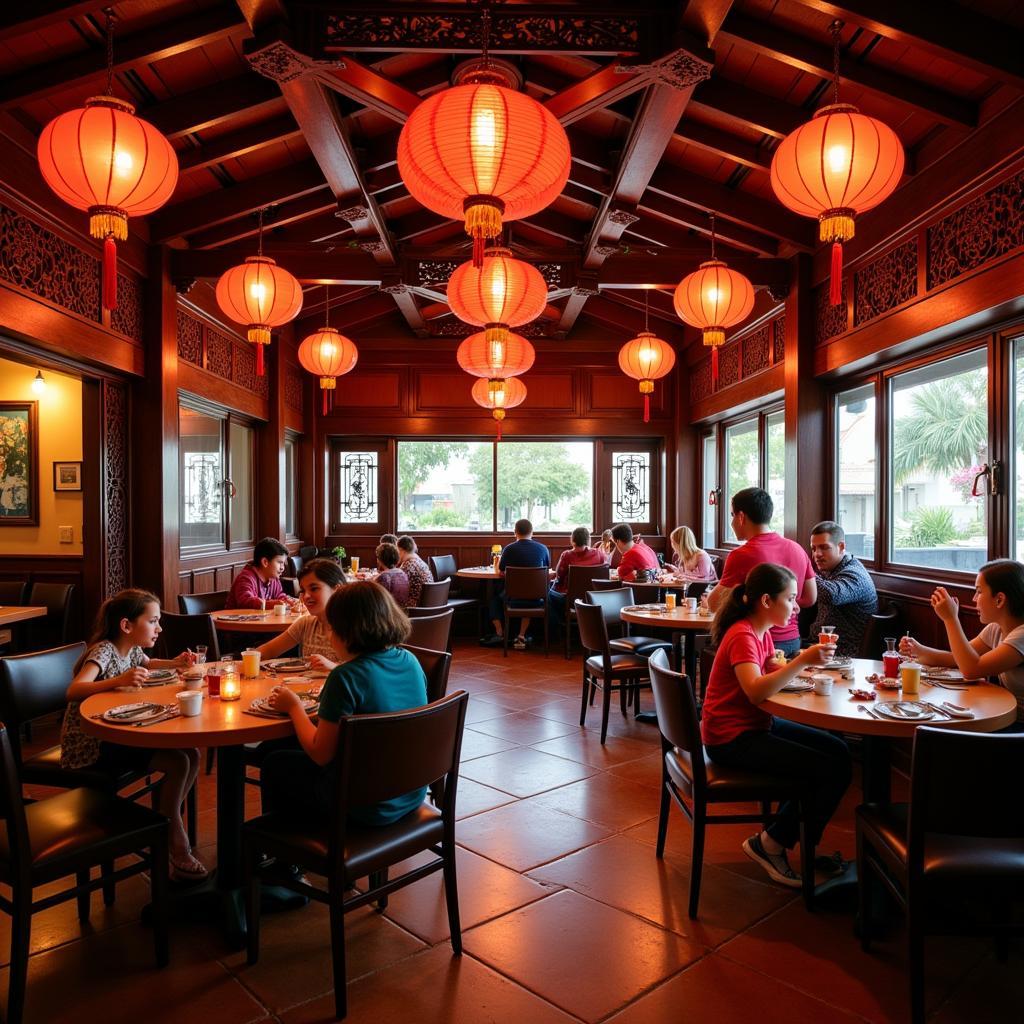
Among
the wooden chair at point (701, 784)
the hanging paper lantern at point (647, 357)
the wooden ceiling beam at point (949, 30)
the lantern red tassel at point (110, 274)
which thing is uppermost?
the wooden ceiling beam at point (949, 30)

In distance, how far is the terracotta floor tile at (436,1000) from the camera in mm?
2125

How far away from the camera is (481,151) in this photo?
287 centimetres

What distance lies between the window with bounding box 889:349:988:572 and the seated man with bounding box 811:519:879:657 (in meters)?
0.56

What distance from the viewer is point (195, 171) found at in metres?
5.20

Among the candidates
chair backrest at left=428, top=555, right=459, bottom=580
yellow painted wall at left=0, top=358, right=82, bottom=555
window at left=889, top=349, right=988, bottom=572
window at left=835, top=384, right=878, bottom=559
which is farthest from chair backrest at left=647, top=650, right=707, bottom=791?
chair backrest at left=428, top=555, right=459, bottom=580

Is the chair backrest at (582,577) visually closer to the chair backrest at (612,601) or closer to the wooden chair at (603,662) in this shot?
the chair backrest at (612,601)

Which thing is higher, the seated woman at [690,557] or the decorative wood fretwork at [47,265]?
the decorative wood fretwork at [47,265]

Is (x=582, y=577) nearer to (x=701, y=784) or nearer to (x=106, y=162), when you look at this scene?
(x=701, y=784)

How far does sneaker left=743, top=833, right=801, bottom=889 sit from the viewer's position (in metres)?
2.87

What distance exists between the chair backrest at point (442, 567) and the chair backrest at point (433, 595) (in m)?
1.70

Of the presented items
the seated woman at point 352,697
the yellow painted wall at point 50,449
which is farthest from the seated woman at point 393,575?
the seated woman at point 352,697

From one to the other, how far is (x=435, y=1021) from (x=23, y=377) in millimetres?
5948

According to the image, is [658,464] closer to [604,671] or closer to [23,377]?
[604,671]

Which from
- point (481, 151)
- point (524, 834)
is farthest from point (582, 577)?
point (481, 151)
